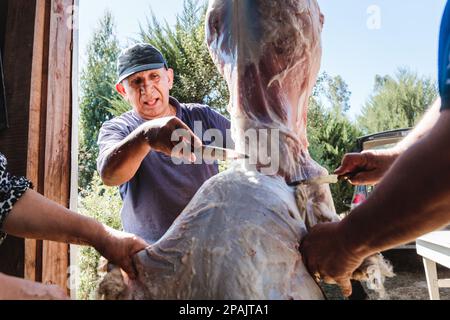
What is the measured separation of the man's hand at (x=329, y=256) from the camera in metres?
0.89

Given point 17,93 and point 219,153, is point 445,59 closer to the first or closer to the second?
point 219,153

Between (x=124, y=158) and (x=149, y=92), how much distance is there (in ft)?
1.99

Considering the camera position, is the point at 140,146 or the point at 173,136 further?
the point at 140,146

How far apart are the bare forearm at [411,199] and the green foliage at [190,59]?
6.32 metres

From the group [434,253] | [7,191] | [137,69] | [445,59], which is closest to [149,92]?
[137,69]

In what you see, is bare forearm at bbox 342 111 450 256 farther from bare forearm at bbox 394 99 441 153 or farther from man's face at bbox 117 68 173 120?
man's face at bbox 117 68 173 120

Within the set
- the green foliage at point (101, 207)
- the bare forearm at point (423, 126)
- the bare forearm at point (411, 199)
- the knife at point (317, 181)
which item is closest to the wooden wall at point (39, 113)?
the knife at point (317, 181)

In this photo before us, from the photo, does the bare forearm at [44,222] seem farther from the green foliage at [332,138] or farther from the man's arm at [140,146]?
the green foliage at [332,138]

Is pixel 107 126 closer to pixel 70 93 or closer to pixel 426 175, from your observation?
pixel 70 93

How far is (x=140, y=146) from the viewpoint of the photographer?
147cm

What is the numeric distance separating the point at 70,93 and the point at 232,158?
0.89 m

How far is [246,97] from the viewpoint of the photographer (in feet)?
4.13
